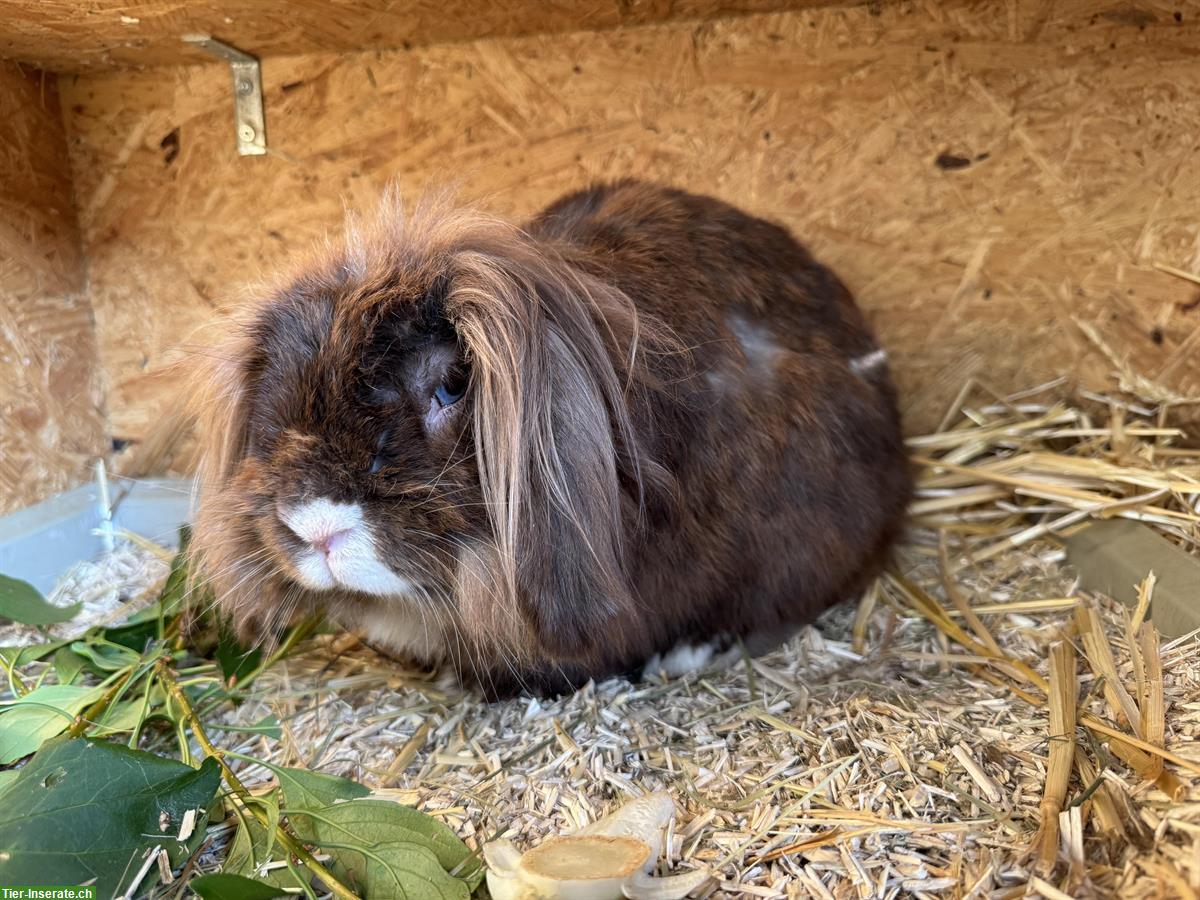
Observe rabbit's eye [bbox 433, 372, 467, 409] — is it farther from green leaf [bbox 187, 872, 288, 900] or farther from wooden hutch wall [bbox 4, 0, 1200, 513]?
wooden hutch wall [bbox 4, 0, 1200, 513]

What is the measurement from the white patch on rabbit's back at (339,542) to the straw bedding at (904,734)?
1.56ft

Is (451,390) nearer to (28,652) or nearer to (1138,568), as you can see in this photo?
(28,652)

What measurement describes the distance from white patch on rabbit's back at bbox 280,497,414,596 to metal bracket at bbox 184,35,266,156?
1.87 metres

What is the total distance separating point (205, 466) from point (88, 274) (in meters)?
1.64

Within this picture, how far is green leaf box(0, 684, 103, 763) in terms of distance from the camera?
1614mm

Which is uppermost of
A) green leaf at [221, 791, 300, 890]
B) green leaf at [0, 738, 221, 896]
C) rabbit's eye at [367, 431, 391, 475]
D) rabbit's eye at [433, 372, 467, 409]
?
rabbit's eye at [433, 372, 467, 409]

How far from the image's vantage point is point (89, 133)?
2.88 meters

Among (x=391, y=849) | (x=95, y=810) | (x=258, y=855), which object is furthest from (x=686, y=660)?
(x=95, y=810)

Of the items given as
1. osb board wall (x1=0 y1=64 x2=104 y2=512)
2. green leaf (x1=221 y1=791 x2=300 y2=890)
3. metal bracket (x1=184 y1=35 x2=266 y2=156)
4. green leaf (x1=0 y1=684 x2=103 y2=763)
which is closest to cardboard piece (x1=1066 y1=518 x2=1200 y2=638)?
green leaf (x1=221 y1=791 x2=300 y2=890)

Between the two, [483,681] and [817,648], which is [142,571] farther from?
[817,648]

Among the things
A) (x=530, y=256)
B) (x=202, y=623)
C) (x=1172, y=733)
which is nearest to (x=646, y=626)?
(x=530, y=256)

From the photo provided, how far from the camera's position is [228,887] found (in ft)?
4.04

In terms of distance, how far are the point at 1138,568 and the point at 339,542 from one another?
1.93 meters

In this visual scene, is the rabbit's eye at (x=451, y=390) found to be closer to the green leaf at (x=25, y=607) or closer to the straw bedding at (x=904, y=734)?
the straw bedding at (x=904, y=734)
